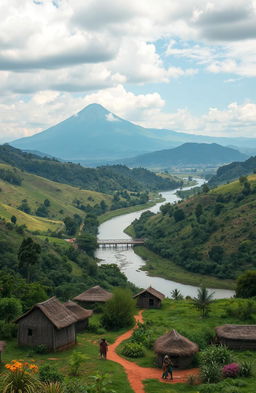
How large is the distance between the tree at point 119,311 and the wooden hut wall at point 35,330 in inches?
405

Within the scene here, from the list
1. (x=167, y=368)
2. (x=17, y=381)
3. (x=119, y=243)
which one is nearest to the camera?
(x=17, y=381)

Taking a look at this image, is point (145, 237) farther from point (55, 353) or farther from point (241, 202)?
point (55, 353)

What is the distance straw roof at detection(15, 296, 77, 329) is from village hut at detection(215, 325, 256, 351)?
13.1 metres

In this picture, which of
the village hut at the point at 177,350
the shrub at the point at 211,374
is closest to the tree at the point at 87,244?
the village hut at the point at 177,350

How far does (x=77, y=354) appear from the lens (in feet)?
105

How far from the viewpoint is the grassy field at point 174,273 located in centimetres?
10931

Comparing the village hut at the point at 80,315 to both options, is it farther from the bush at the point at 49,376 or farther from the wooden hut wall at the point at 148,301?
the bush at the point at 49,376

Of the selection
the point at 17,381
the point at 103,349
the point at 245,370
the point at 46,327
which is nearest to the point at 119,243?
the point at 46,327

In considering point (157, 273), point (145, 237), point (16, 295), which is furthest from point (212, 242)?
point (16, 295)

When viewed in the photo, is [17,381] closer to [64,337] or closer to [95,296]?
[64,337]

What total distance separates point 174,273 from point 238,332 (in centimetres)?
8096

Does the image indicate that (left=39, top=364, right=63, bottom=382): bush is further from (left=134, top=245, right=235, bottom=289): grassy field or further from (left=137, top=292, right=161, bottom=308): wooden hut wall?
(left=134, top=245, right=235, bottom=289): grassy field

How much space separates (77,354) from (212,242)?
102 m

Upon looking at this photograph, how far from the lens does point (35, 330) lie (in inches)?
1606
